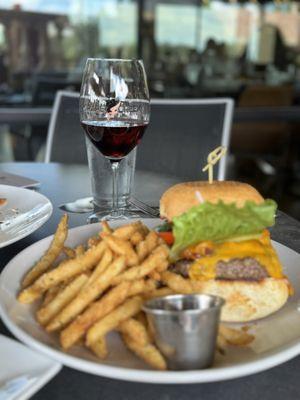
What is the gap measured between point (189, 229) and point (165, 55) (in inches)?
283

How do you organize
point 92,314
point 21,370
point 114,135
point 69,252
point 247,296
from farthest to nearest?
point 114,135, point 69,252, point 247,296, point 92,314, point 21,370

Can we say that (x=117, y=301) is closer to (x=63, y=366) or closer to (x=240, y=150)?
(x=63, y=366)

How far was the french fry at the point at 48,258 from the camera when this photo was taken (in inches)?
34.9

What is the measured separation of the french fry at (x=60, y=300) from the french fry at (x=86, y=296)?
1cm

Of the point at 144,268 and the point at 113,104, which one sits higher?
the point at 113,104

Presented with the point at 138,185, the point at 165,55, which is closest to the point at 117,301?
the point at 138,185

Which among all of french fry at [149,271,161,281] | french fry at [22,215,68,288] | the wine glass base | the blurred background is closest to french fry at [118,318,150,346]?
french fry at [149,271,161,281]

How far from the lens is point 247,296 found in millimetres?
860

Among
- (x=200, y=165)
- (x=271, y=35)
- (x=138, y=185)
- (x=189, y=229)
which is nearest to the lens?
(x=189, y=229)

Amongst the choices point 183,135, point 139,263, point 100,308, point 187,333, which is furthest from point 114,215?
point 183,135

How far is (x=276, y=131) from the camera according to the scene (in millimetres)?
5375

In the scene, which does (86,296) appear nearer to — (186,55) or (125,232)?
(125,232)

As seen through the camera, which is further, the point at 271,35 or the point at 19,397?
the point at 271,35

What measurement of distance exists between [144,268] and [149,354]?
0.52 ft
